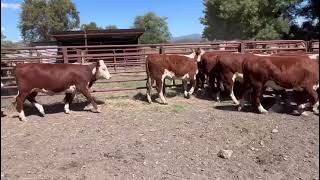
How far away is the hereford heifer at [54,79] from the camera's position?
7.09 metres

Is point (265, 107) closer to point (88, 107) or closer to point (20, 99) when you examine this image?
point (88, 107)

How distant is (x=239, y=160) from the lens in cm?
541

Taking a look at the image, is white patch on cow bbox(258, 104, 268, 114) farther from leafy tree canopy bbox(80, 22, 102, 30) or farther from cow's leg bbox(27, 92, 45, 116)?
leafy tree canopy bbox(80, 22, 102, 30)

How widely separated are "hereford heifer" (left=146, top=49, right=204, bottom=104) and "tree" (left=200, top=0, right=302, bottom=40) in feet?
72.0

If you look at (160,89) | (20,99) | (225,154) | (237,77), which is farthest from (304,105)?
(20,99)

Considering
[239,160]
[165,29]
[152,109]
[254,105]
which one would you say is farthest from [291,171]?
[165,29]

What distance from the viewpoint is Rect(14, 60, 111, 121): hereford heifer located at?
7.09 meters

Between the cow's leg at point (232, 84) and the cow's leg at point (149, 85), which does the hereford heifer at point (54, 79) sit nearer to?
the cow's leg at point (149, 85)

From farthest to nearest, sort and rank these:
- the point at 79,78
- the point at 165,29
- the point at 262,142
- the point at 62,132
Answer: the point at 165,29 → the point at 79,78 → the point at 62,132 → the point at 262,142

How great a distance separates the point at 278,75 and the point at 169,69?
3.30m

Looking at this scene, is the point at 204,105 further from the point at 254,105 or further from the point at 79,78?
the point at 79,78

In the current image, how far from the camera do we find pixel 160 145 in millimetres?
5879

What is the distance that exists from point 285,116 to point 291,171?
1.74m

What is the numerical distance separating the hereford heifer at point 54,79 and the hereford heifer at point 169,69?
1000mm
